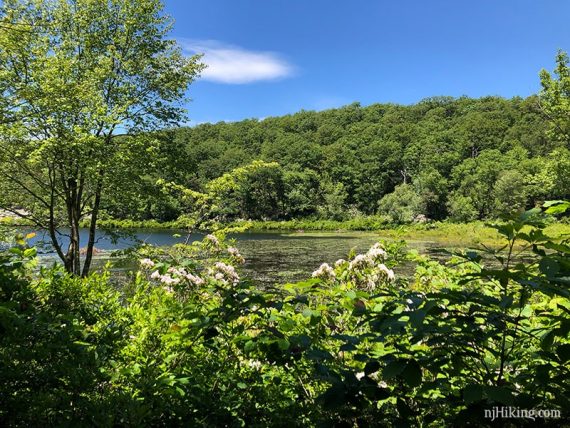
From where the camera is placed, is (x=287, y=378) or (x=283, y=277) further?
(x=283, y=277)

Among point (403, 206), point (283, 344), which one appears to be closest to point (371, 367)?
point (283, 344)

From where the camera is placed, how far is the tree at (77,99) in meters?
8.15

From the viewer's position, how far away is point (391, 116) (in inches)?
4828

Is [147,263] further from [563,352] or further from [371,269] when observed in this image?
[563,352]

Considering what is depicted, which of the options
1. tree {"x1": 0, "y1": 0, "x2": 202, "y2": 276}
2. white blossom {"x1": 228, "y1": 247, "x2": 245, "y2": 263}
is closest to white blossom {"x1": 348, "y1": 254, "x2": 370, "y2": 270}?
white blossom {"x1": 228, "y1": 247, "x2": 245, "y2": 263}

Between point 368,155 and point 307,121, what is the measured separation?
3451cm

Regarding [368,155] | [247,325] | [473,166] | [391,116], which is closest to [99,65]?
[247,325]

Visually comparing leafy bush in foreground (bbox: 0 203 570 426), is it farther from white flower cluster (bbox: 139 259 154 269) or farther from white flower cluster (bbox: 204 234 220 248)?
white flower cluster (bbox: 204 234 220 248)

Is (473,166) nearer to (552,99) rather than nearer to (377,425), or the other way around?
(552,99)

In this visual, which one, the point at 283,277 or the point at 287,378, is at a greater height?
the point at 287,378

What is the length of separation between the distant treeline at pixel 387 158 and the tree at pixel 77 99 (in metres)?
40.1

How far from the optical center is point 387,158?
4021 inches

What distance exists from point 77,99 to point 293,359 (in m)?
8.50

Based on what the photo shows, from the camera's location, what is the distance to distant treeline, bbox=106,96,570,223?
230ft
